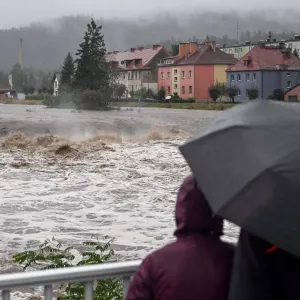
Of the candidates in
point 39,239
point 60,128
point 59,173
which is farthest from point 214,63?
point 39,239

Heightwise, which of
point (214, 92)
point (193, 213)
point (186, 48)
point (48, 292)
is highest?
point (186, 48)

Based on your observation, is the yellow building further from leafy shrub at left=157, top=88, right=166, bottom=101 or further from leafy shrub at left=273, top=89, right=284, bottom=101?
leafy shrub at left=273, top=89, right=284, bottom=101

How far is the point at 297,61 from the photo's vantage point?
67.4 meters

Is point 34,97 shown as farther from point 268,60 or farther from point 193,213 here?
point 193,213

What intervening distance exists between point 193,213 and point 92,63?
6481cm

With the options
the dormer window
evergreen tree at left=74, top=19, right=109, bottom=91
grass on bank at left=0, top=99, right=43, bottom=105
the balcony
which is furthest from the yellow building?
evergreen tree at left=74, top=19, right=109, bottom=91

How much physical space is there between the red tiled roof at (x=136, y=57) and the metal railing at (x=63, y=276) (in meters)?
80.9

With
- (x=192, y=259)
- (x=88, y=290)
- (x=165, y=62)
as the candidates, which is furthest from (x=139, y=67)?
(x=192, y=259)

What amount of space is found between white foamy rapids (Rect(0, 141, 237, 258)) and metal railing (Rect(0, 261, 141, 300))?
488 cm

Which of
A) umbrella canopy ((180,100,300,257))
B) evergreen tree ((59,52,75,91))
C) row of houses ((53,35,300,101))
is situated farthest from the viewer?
evergreen tree ((59,52,75,91))

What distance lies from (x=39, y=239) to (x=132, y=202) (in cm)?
422

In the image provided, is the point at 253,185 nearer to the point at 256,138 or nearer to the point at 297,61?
the point at 256,138

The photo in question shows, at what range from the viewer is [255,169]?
169 centimetres

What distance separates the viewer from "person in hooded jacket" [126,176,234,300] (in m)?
1.89
